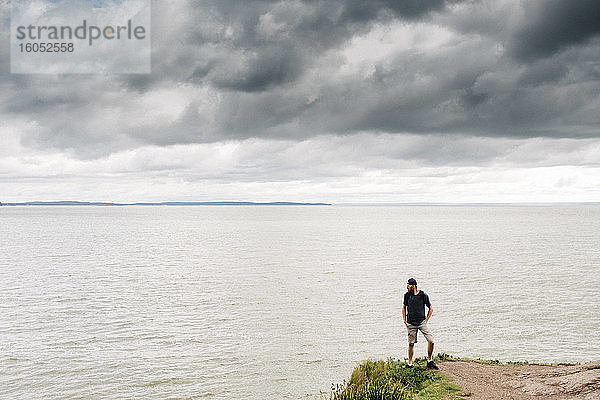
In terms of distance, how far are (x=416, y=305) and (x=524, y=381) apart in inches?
186

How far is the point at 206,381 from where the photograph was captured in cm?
2258

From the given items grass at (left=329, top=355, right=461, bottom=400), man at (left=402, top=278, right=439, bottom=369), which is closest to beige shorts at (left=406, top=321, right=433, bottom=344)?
man at (left=402, top=278, right=439, bottom=369)

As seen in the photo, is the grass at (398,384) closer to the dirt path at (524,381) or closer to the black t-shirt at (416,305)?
the dirt path at (524,381)

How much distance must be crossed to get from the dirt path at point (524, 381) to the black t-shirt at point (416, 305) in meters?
2.37

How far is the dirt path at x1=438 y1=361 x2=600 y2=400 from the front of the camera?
15766 mm

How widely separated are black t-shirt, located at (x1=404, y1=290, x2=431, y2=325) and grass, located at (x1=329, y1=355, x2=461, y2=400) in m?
2.04

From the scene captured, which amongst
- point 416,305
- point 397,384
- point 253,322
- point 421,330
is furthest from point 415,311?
point 253,322

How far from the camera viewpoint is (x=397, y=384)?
53.2 feet

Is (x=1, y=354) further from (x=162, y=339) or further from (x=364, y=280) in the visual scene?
(x=364, y=280)

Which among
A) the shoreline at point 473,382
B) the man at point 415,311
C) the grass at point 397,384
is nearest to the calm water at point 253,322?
the grass at point 397,384

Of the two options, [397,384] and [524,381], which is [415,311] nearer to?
[397,384]

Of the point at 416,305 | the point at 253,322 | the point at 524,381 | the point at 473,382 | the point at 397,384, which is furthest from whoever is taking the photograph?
the point at 253,322

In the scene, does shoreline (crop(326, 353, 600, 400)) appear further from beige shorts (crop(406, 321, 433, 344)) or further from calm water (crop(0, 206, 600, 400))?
calm water (crop(0, 206, 600, 400))

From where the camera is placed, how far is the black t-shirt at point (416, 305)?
1858 centimetres
